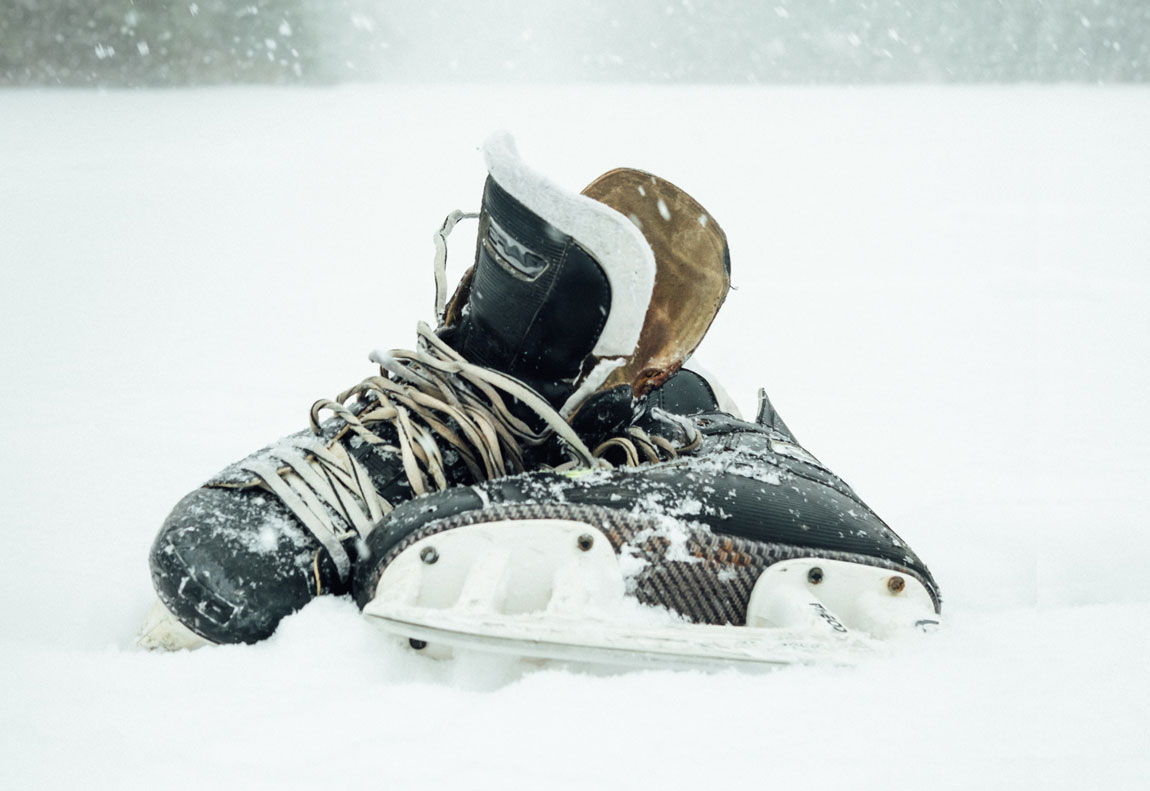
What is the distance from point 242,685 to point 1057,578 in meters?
0.88

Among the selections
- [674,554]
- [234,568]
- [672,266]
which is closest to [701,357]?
[672,266]

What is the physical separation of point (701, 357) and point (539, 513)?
133 cm

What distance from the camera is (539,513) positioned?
80cm

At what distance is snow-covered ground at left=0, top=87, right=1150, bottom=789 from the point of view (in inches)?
23.0

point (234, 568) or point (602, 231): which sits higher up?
point (602, 231)

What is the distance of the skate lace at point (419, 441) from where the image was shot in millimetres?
859

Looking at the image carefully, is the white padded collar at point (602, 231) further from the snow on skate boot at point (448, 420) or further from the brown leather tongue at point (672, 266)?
the brown leather tongue at point (672, 266)

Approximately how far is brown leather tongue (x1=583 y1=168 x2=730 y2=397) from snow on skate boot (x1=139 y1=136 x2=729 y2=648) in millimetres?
162

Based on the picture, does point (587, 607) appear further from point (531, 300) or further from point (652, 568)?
point (531, 300)

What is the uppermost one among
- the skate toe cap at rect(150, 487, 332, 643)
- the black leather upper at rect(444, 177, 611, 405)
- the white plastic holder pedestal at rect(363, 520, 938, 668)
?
the black leather upper at rect(444, 177, 611, 405)

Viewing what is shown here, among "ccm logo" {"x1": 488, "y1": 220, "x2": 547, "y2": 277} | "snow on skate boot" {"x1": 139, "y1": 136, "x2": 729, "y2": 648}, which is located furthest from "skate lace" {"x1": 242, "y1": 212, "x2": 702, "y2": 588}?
"ccm logo" {"x1": 488, "y1": 220, "x2": 547, "y2": 277}

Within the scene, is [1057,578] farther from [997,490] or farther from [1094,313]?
[1094,313]

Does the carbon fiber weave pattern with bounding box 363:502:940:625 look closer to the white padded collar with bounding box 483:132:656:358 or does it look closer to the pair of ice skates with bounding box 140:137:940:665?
the pair of ice skates with bounding box 140:137:940:665

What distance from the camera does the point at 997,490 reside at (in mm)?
1389
